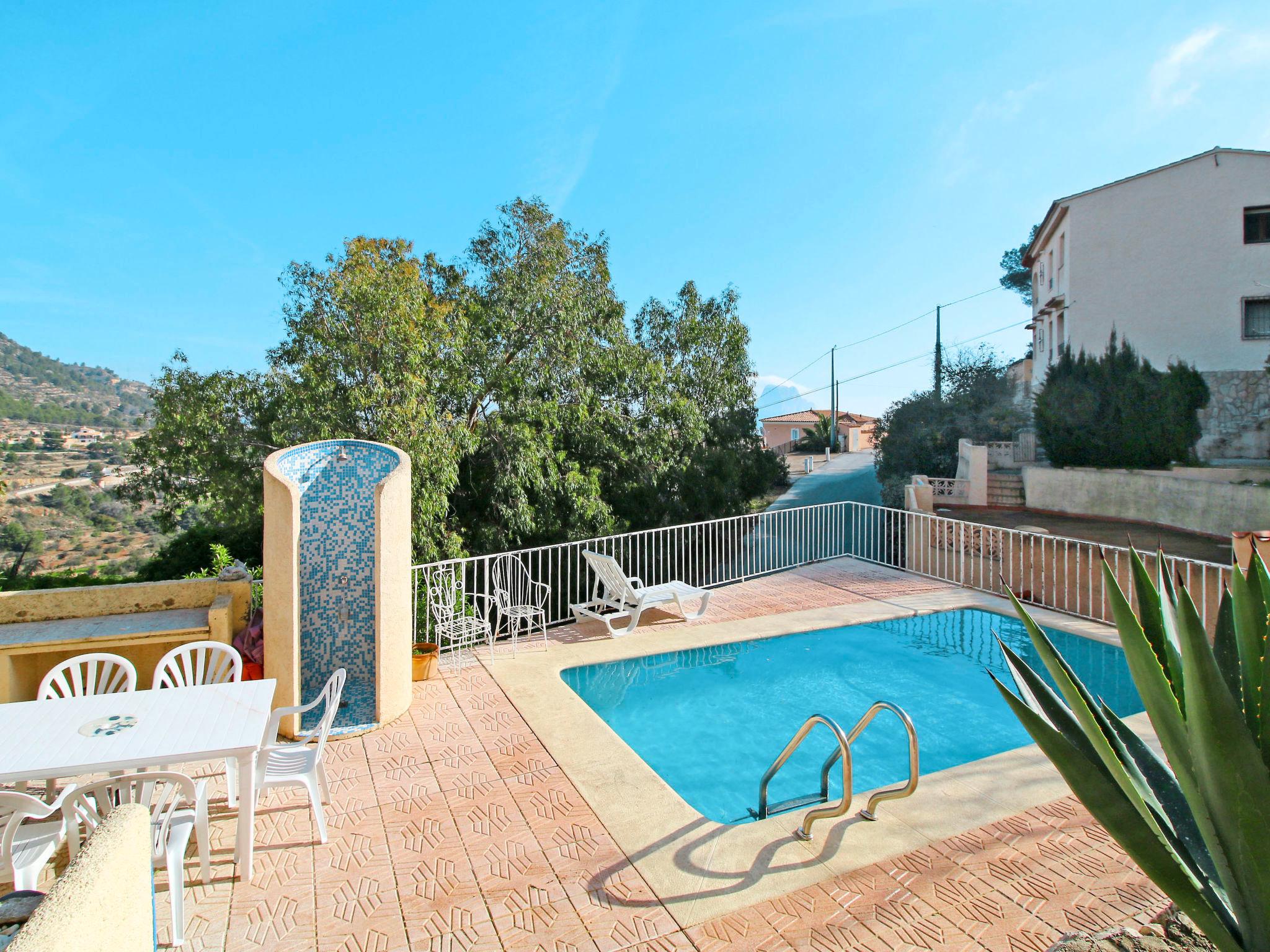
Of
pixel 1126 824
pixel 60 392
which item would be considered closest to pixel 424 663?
pixel 1126 824

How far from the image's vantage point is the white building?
1739cm

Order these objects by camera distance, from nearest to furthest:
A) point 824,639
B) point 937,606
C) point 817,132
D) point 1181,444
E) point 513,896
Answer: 1. point 513,896
2. point 824,639
3. point 937,606
4. point 1181,444
5. point 817,132

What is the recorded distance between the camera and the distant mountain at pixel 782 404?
24.4 meters

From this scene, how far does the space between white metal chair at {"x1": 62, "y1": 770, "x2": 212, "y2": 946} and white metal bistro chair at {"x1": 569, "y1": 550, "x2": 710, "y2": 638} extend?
4.74 m

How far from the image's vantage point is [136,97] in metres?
18.1

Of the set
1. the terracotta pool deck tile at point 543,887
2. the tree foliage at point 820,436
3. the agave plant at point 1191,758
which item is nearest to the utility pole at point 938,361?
the tree foliage at point 820,436

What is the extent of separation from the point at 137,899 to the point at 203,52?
1865 cm

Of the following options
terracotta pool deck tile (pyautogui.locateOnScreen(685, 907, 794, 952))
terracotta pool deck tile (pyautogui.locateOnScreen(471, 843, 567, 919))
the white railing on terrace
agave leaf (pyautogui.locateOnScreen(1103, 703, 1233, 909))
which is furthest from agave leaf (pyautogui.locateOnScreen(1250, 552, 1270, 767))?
the white railing on terrace

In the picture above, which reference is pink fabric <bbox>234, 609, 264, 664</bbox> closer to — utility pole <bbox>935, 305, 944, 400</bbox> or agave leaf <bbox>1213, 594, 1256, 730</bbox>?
agave leaf <bbox>1213, 594, 1256, 730</bbox>

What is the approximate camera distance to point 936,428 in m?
20.8

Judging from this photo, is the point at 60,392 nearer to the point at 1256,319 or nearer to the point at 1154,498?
the point at 1154,498

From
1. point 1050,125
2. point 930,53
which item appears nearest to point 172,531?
point 930,53

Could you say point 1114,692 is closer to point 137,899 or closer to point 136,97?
point 137,899

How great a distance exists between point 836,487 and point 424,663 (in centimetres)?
2201
